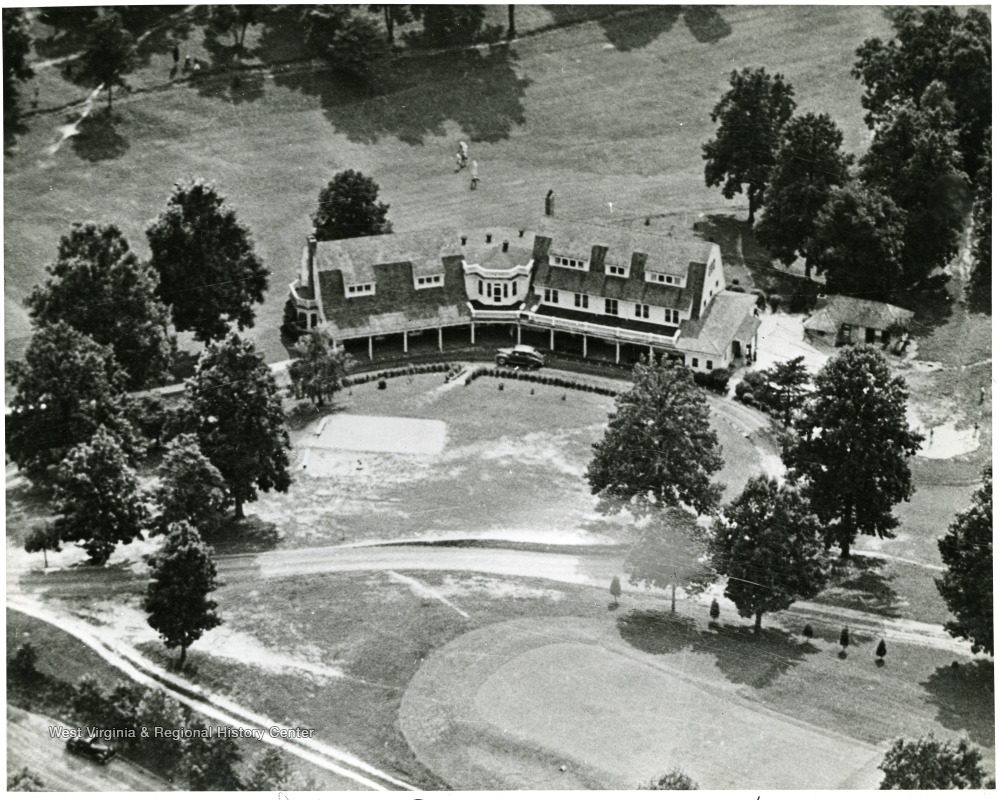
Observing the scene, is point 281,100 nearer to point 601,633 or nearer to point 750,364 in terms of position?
point 750,364

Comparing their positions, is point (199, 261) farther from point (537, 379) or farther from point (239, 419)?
point (537, 379)

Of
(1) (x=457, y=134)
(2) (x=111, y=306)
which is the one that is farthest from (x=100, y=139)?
(2) (x=111, y=306)

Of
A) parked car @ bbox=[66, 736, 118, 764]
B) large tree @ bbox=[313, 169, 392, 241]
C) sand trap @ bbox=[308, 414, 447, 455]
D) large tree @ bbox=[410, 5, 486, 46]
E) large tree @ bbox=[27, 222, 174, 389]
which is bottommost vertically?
parked car @ bbox=[66, 736, 118, 764]

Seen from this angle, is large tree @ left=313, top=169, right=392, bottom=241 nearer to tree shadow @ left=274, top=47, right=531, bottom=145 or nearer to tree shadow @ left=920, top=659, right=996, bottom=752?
tree shadow @ left=274, top=47, right=531, bottom=145

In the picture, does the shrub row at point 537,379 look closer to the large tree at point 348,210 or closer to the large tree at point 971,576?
the large tree at point 348,210

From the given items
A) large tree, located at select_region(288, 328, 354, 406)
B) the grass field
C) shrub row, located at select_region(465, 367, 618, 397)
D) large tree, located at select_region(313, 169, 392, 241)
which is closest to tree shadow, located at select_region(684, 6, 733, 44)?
the grass field

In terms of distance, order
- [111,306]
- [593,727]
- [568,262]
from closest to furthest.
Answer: [593,727]
[111,306]
[568,262]
